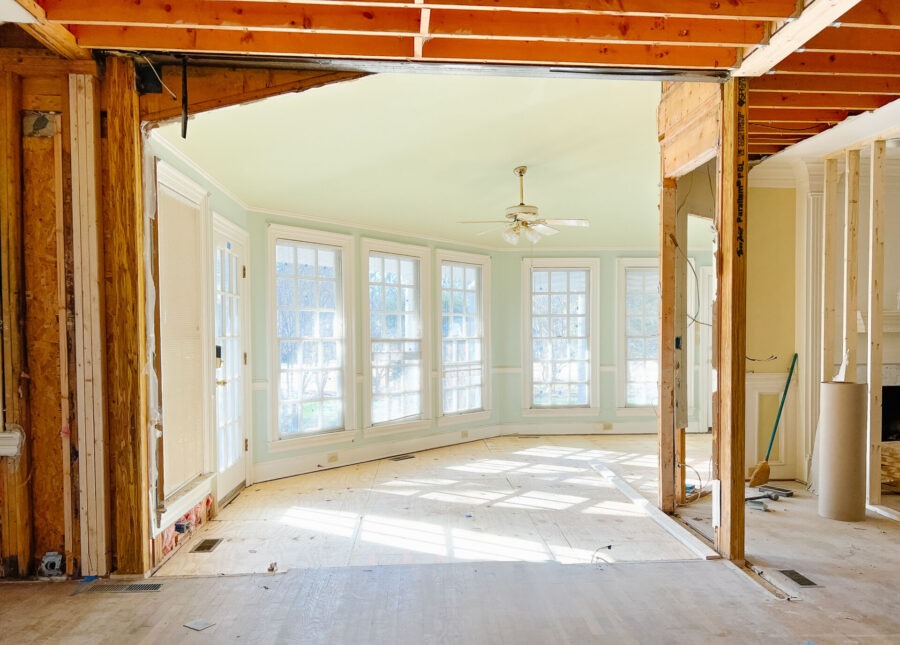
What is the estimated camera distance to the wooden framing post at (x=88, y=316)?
285cm

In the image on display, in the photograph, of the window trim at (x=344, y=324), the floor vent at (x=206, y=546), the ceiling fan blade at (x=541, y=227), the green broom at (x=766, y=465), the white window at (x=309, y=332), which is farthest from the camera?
the white window at (x=309, y=332)

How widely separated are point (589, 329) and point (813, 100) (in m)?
4.53

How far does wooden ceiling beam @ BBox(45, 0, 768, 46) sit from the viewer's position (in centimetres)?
260

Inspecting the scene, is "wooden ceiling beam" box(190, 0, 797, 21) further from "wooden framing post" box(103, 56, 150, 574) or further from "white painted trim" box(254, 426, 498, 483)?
"white painted trim" box(254, 426, 498, 483)

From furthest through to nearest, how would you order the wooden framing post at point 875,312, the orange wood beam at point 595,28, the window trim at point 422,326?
the window trim at point 422,326 → the wooden framing post at point 875,312 → the orange wood beam at point 595,28

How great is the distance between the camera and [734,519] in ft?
10.5

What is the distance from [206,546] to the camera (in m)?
3.85

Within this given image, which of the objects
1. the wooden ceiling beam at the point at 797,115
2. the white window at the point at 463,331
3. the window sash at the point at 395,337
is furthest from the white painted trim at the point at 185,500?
the wooden ceiling beam at the point at 797,115

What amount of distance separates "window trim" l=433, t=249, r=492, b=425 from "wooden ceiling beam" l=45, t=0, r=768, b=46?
460 cm

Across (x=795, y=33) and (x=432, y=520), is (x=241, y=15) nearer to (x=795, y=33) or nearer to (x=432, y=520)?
(x=795, y=33)

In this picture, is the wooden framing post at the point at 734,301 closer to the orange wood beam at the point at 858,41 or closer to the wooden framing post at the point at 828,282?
the orange wood beam at the point at 858,41

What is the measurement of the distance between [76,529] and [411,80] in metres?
3.15

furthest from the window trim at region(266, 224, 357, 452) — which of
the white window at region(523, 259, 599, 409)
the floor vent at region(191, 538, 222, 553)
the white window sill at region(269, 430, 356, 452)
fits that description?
the white window at region(523, 259, 599, 409)

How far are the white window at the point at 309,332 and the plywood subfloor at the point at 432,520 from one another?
0.63 metres
